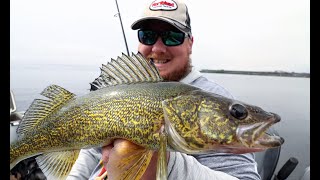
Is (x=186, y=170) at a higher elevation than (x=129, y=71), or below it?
below

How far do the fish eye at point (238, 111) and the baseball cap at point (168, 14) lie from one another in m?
1.83

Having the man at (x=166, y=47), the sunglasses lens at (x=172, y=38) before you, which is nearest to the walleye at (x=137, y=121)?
the man at (x=166, y=47)

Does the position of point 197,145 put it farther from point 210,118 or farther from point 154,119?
point 154,119

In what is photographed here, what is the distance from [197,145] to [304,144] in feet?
44.4

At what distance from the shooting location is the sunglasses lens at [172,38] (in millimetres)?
4039

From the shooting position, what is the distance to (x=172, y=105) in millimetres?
2410

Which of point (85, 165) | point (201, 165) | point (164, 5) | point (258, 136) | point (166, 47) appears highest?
point (164, 5)

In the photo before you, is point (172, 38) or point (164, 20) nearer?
point (164, 20)

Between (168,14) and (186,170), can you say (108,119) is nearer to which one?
(186,170)

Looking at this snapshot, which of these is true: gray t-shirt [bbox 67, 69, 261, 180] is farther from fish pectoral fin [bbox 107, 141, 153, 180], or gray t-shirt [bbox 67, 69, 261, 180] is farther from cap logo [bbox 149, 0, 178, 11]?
cap logo [bbox 149, 0, 178, 11]

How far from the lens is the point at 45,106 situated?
2926mm

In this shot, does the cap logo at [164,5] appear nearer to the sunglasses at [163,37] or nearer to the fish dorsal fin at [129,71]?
the sunglasses at [163,37]

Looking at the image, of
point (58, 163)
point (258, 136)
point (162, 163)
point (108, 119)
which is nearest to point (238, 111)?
point (258, 136)

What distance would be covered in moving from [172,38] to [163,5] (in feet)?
1.43
